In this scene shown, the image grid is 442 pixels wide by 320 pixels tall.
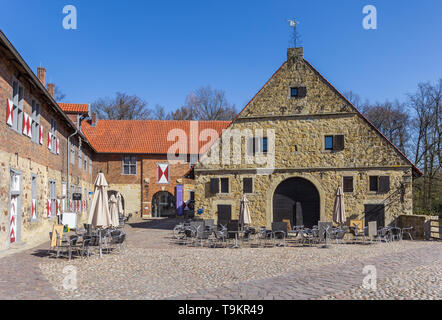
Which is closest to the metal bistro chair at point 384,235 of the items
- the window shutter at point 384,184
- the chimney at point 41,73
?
the window shutter at point 384,184

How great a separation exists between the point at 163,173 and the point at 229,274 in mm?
23142

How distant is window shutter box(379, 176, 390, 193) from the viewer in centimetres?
1892

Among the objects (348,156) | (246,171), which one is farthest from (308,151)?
(246,171)

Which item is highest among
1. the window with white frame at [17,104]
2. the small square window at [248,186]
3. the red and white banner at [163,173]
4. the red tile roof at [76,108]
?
the red tile roof at [76,108]

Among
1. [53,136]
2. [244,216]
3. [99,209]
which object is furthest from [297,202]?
[53,136]

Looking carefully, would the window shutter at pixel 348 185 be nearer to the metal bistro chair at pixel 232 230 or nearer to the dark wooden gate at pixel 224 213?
the dark wooden gate at pixel 224 213

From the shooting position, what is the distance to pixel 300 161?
65.6 feet

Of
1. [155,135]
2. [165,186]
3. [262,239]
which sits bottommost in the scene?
[262,239]

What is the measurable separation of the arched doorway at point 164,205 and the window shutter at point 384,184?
17343mm

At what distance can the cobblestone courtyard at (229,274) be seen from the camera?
22.6 ft
